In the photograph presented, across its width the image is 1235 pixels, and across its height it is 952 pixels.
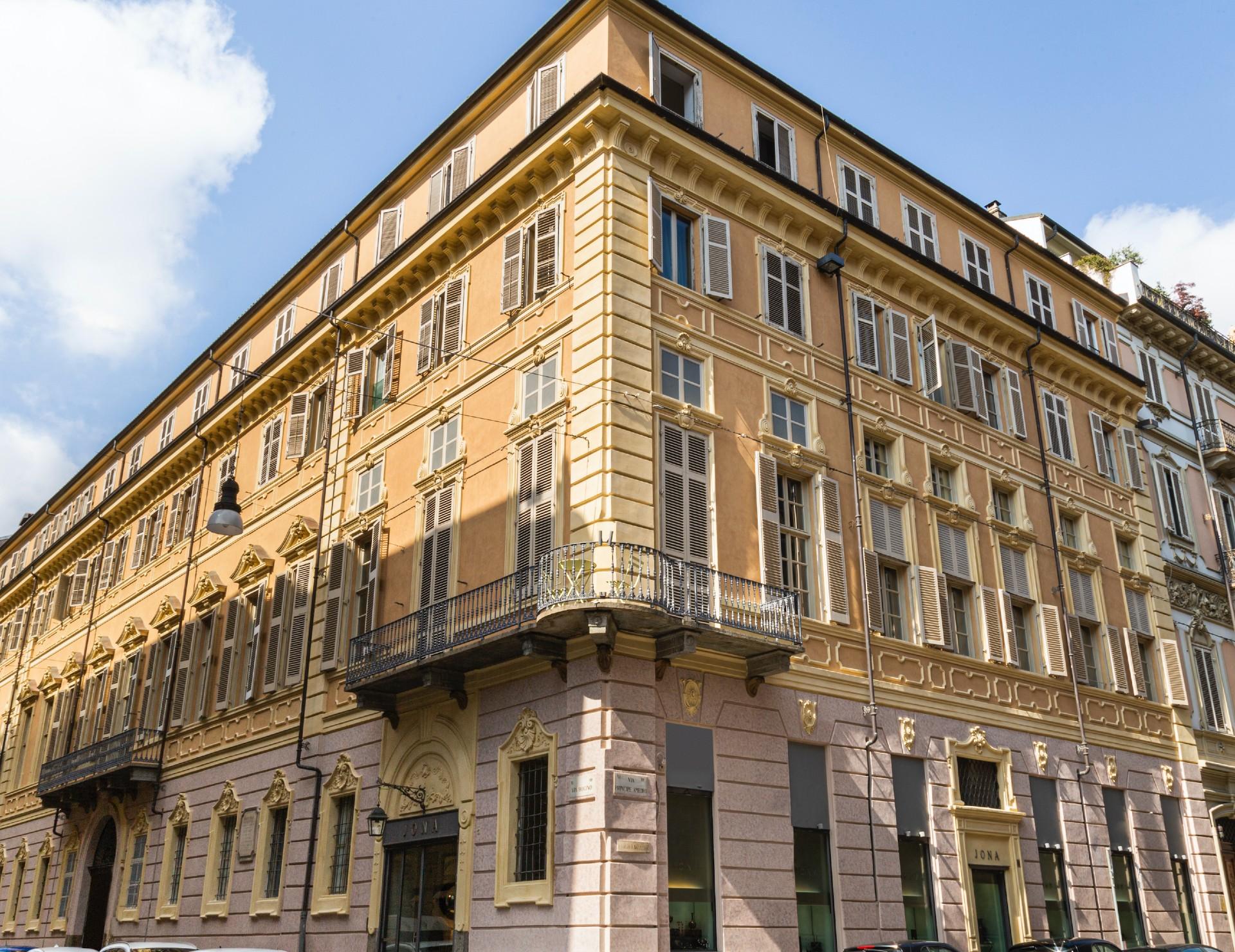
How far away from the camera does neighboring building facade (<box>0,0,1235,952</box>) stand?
16234mm

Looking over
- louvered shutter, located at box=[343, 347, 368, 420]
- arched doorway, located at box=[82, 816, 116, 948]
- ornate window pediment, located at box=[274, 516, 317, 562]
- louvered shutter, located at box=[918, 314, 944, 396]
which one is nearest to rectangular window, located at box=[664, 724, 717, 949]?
louvered shutter, located at box=[918, 314, 944, 396]

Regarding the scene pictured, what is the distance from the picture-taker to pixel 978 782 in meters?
20.4

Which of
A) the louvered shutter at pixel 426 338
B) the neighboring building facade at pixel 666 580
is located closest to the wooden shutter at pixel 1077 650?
the neighboring building facade at pixel 666 580

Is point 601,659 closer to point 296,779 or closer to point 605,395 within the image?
point 605,395

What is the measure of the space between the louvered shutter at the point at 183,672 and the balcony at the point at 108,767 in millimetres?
830

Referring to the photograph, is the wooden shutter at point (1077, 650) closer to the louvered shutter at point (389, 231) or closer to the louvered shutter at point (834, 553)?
the louvered shutter at point (834, 553)

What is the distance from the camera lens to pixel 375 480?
22625 mm

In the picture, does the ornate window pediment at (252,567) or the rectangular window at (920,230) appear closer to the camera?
the rectangular window at (920,230)

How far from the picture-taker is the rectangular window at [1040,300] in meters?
27.1

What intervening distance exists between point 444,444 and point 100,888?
57.2 feet

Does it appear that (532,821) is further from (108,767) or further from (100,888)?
(100,888)

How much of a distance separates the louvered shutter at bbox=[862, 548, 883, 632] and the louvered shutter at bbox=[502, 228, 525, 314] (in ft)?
24.3

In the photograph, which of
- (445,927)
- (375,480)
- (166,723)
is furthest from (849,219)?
(166,723)

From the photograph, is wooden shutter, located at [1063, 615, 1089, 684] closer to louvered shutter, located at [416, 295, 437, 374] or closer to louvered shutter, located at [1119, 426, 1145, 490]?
louvered shutter, located at [1119, 426, 1145, 490]
